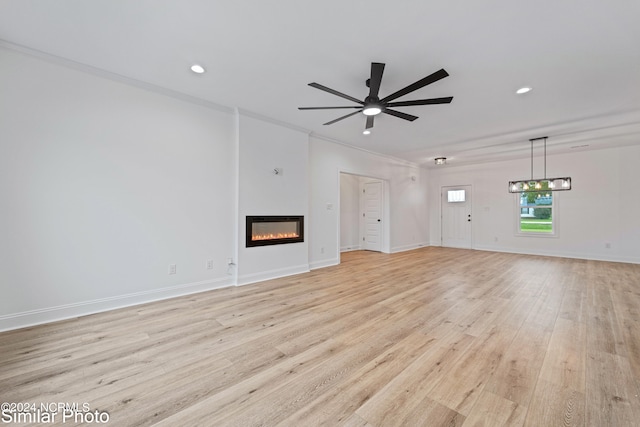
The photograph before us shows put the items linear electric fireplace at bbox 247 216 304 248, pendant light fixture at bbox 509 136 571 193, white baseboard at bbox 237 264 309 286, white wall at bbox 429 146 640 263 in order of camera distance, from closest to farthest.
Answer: white baseboard at bbox 237 264 309 286, linear electric fireplace at bbox 247 216 304 248, pendant light fixture at bbox 509 136 571 193, white wall at bbox 429 146 640 263

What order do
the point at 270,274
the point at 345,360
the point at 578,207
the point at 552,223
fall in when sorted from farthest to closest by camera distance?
the point at 552,223 < the point at 578,207 < the point at 270,274 < the point at 345,360

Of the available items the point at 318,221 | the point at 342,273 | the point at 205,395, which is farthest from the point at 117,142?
the point at 342,273

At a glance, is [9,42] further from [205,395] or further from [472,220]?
[472,220]

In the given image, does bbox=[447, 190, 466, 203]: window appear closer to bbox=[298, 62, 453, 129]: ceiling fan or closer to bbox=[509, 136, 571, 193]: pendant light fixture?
bbox=[509, 136, 571, 193]: pendant light fixture

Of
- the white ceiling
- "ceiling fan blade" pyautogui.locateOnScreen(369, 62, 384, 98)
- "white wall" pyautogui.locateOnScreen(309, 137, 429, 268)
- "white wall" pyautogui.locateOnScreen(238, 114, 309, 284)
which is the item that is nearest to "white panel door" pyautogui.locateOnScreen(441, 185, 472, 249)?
"white wall" pyautogui.locateOnScreen(309, 137, 429, 268)

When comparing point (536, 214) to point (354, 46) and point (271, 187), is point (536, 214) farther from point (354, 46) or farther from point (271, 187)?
point (354, 46)

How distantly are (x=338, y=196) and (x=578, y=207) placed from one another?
21.3 ft

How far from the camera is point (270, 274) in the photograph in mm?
4609

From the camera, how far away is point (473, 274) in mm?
5016

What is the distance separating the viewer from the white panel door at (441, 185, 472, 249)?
8547 mm

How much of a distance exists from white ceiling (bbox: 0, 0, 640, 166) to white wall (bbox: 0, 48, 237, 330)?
0.39 m

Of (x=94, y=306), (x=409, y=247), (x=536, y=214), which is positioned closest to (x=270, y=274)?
(x=94, y=306)

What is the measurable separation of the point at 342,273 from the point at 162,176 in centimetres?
352

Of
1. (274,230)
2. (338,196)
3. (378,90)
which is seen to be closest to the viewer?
(378,90)
